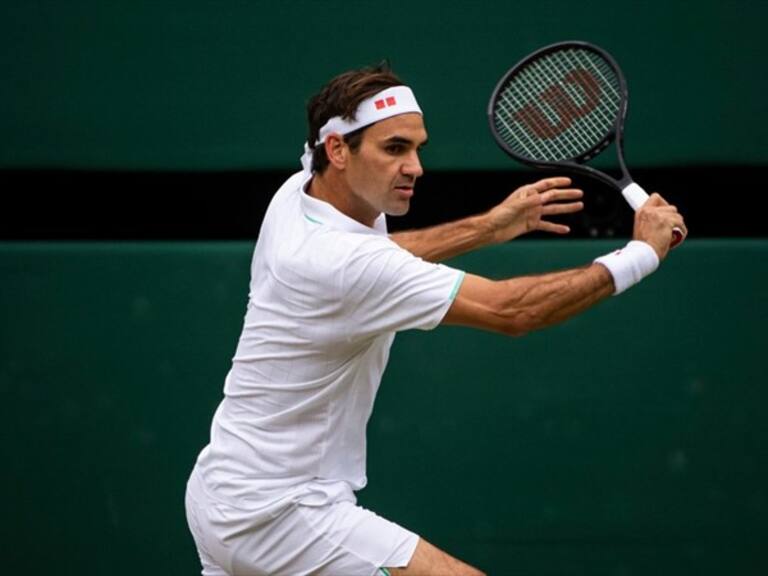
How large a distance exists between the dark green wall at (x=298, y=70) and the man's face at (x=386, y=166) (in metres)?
1.23

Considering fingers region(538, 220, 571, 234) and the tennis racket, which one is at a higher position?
the tennis racket

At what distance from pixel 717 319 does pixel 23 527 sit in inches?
83.7

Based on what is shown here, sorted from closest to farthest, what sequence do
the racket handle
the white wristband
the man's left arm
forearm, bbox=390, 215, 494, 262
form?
the white wristband
the racket handle
the man's left arm
forearm, bbox=390, 215, 494, 262

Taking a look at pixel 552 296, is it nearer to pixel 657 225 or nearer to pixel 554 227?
pixel 657 225

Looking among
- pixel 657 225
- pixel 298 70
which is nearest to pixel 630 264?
pixel 657 225

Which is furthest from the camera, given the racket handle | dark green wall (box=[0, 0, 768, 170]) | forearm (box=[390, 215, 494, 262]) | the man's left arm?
dark green wall (box=[0, 0, 768, 170])

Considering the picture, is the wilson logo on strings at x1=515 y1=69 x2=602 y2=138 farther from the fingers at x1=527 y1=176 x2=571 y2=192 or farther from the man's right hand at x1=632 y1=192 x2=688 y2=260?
the man's right hand at x1=632 y1=192 x2=688 y2=260

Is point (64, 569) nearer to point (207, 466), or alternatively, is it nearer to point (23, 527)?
point (23, 527)

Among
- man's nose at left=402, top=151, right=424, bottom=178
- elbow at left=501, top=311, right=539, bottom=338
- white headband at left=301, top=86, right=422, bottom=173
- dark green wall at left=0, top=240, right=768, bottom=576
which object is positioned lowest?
dark green wall at left=0, top=240, right=768, bottom=576

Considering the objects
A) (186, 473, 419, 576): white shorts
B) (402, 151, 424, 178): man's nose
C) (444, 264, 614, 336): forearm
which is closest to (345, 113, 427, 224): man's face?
(402, 151, 424, 178): man's nose

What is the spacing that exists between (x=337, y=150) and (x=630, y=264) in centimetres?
71

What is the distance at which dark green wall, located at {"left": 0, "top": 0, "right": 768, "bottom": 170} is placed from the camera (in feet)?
16.1

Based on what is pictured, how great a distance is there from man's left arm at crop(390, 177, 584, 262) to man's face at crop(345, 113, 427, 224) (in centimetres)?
34

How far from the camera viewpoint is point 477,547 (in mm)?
5012
